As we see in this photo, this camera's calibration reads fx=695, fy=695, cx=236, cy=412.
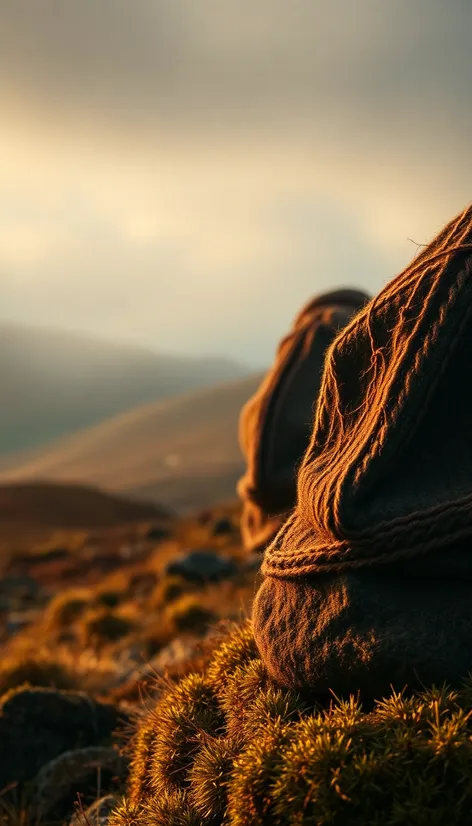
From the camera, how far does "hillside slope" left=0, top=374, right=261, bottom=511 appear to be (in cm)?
8655

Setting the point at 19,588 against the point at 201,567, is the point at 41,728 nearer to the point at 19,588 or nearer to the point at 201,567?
the point at 201,567

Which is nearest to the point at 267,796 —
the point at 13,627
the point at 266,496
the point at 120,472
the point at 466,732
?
the point at 466,732

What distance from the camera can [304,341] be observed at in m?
8.32

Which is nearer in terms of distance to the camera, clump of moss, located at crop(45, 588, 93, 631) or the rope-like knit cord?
the rope-like knit cord

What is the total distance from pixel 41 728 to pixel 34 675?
10.3ft

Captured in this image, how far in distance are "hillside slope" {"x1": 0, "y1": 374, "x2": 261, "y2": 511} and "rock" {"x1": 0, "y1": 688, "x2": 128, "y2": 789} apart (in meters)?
67.9

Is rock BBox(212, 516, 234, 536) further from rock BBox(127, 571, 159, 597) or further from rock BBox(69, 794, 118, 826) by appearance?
rock BBox(69, 794, 118, 826)

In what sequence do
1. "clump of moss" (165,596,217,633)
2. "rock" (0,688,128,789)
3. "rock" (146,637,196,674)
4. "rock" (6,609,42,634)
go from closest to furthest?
1. "rock" (0,688,128,789)
2. "rock" (146,637,196,674)
3. "clump of moss" (165,596,217,633)
4. "rock" (6,609,42,634)

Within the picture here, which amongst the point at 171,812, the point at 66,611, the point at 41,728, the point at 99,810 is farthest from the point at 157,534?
the point at 171,812

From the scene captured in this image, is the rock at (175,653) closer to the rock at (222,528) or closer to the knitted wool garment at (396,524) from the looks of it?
the knitted wool garment at (396,524)

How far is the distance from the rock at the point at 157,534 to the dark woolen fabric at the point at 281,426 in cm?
2339

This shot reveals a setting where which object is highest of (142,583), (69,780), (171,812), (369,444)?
(369,444)

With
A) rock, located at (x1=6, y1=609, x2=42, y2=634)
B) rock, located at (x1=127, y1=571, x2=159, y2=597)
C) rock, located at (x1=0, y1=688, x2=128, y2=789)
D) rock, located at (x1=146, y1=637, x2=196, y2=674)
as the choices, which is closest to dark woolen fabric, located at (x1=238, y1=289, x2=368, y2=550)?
rock, located at (x1=146, y1=637, x2=196, y2=674)

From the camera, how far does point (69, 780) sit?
5.36m
